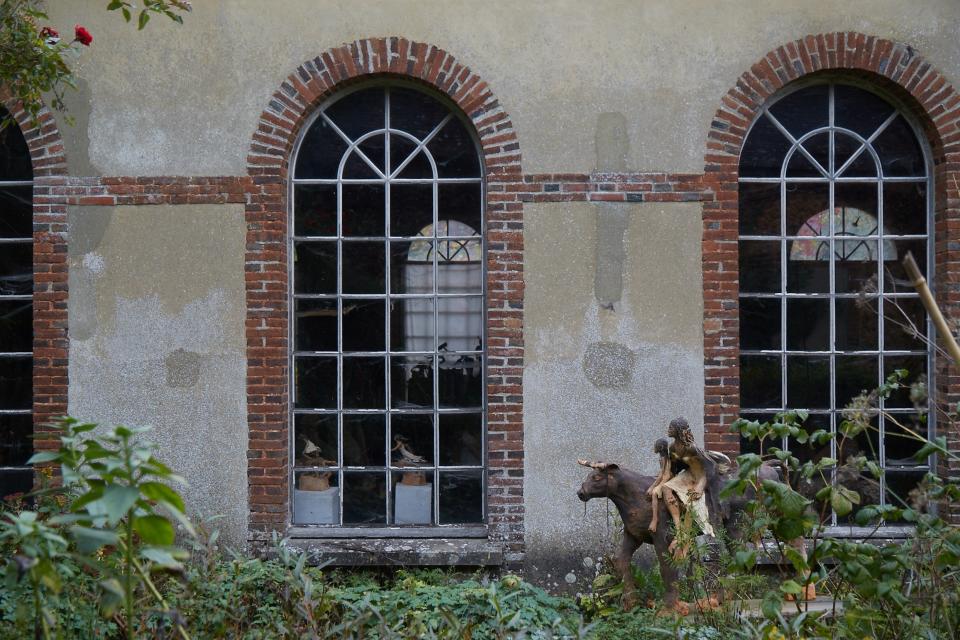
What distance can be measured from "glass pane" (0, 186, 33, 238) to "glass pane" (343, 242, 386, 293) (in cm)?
235

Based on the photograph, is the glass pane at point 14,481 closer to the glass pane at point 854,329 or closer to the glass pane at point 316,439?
the glass pane at point 316,439

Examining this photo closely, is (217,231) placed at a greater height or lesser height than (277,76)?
lesser

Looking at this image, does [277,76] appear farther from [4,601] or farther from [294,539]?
[4,601]

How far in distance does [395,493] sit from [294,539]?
0.78 m

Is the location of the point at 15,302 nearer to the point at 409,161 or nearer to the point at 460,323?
the point at 409,161

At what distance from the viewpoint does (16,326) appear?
663cm

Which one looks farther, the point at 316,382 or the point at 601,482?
the point at 316,382

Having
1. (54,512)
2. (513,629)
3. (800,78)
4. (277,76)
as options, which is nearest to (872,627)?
(513,629)

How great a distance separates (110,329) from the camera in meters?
6.37

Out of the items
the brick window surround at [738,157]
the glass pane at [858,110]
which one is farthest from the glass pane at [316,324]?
the glass pane at [858,110]

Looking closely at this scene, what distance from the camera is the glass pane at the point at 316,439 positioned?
6.57 m

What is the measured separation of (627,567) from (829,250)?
2797 millimetres

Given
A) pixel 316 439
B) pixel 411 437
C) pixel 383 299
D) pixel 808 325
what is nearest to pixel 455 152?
pixel 383 299

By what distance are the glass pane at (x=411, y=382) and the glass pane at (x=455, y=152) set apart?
4.49 ft
